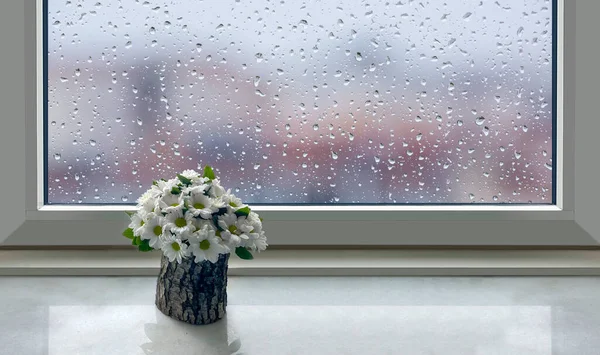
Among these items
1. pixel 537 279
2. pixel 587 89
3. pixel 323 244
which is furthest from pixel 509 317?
pixel 587 89

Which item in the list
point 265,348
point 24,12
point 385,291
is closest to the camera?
point 265,348

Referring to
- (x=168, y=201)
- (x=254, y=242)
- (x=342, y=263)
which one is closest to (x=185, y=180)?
(x=168, y=201)

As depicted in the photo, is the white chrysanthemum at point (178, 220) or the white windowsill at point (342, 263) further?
the white windowsill at point (342, 263)

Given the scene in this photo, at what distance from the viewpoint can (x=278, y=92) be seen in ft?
3.55

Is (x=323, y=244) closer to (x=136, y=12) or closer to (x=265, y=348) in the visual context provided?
(x=265, y=348)

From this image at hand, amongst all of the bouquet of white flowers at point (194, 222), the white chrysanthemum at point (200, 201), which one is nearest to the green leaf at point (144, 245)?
the bouquet of white flowers at point (194, 222)

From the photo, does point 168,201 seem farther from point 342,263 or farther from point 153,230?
point 342,263

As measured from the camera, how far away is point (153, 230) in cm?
79

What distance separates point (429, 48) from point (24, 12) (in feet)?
2.72

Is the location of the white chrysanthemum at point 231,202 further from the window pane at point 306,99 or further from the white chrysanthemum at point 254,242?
the window pane at point 306,99

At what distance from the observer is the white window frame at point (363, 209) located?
3.36 feet

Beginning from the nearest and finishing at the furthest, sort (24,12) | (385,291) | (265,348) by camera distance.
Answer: (265,348) < (385,291) < (24,12)

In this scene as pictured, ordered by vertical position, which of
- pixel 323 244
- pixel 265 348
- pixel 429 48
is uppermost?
pixel 429 48

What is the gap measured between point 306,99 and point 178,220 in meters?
0.43
